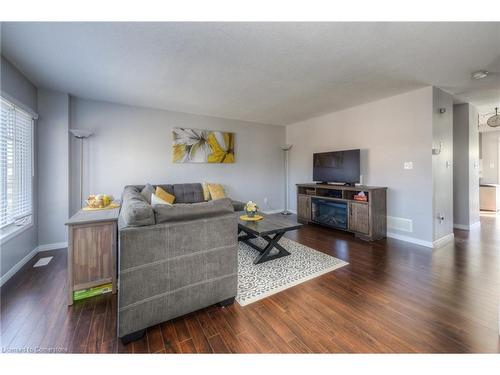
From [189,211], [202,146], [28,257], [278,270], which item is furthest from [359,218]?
[28,257]

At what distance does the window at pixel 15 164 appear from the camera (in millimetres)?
2328

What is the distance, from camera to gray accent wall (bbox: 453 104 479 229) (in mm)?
4082

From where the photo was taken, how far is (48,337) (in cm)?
146

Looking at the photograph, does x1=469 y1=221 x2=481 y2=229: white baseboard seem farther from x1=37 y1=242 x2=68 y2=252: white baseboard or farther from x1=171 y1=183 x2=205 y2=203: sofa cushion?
x1=37 y1=242 x2=68 y2=252: white baseboard

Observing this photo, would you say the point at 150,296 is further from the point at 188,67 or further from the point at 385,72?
the point at 385,72

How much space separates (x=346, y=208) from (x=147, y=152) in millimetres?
3897

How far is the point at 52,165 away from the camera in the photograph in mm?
3182

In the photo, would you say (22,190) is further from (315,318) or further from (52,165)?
(315,318)

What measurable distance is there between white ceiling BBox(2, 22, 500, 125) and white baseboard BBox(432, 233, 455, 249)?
233 centimetres

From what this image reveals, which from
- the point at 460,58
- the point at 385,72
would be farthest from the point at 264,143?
the point at 460,58

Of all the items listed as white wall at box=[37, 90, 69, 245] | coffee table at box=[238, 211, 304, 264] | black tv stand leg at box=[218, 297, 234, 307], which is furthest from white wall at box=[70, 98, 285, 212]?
black tv stand leg at box=[218, 297, 234, 307]

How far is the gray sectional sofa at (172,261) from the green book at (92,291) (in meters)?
0.82

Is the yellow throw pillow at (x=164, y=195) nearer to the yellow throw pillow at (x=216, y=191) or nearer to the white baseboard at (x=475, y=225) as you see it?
the yellow throw pillow at (x=216, y=191)

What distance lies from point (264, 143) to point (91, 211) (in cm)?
413
